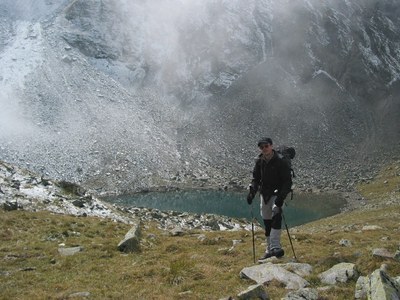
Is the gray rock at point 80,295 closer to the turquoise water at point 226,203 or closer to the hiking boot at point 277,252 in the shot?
the hiking boot at point 277,252

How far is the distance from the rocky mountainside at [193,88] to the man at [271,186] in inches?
3413

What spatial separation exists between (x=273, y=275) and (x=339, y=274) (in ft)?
5.58

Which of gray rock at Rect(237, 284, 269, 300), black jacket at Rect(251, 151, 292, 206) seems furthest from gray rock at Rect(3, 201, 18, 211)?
gray rock at Rect(237, 284, 269, 300)

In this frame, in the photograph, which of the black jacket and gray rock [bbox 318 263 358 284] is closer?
gray rock [bbox 318 263 358 284]

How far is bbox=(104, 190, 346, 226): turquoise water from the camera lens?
3112 inches

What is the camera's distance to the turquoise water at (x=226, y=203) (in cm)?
7905

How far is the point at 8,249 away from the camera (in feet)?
56.1

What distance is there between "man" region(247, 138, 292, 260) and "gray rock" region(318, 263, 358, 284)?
2748mm

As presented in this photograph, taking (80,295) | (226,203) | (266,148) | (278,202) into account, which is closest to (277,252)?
(278,202)

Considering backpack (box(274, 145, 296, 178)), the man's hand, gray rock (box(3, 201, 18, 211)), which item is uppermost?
backpack (box(274, 145, 296, 178))

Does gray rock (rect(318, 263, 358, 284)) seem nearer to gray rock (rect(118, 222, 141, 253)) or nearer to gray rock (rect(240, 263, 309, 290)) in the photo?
gray rock (rect(240, 263, 309, 290))

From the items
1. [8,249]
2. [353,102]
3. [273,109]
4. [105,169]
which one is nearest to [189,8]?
[273,109]

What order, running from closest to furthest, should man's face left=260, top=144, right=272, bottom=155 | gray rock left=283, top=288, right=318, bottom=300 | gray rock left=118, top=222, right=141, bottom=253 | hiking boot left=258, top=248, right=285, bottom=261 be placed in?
gray rock left=283, top=288, right=318, bottom=300 → man's face left=260, top=144, right=272, bottom=155 → hiking boot left=258, top=248, right=285, bottom=261 → gray rock left=118, top=222, right=141, bottom=253

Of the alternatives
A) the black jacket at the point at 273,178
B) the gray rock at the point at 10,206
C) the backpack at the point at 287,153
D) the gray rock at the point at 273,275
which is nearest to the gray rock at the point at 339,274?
the gray rock at the point at 273,275
